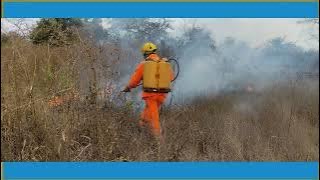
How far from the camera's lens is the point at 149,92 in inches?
246

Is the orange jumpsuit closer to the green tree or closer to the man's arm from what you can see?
the man's arm

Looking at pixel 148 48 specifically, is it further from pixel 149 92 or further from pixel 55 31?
pixel 55 31

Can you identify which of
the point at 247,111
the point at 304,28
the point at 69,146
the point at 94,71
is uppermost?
the point at 304,28

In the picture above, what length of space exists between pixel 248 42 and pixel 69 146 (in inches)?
88.7

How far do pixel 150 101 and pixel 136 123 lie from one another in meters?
0.29

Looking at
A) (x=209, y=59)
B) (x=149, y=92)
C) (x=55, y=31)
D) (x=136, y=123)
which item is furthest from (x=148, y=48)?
(x=55, y=31)

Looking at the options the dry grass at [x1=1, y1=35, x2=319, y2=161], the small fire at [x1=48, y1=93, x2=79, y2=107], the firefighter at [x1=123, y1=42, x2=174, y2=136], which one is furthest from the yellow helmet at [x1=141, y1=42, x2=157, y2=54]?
the small fire at [x1=48, y1=93, x2=79, y2=107]

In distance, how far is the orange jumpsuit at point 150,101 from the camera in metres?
6.22

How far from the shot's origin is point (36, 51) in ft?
21.4

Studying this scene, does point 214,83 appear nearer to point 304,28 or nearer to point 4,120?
point 304,28

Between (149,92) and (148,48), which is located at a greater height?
(148,48)

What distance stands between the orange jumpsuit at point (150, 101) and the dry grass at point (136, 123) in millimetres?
102

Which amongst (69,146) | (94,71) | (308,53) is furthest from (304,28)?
(69,146)

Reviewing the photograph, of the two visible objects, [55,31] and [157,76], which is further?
[55,31]
